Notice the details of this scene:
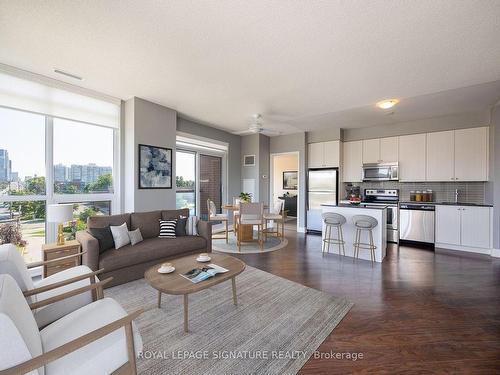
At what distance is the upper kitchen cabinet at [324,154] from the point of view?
19.5 feet

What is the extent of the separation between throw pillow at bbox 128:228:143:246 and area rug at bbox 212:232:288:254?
1673mm

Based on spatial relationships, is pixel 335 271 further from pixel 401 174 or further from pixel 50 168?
pixel 50 168

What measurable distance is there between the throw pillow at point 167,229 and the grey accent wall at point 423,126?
4792 mm

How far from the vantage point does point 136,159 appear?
4.01 meters

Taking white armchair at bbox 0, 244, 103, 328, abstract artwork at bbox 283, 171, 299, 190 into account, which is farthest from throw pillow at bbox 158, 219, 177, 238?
abstract artwork at bbox 283, 171, 299, 190

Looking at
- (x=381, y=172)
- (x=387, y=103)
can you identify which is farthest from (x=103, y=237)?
(x=381, y=172)

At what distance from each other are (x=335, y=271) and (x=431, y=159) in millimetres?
3534

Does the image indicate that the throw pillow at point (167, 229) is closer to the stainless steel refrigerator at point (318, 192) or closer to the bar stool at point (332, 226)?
the bar stool at point (332, 226)

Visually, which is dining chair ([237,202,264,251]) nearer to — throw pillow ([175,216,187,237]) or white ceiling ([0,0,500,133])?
throw pillow ([175,216,187,237])

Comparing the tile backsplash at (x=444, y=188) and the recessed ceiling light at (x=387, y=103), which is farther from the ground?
the recessed ceiling light at (x=387, y=103)

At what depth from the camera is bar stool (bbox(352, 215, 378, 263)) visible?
375 centimetres

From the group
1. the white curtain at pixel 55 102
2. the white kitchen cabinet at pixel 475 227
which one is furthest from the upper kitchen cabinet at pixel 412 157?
the white curtain at pixel 55 102

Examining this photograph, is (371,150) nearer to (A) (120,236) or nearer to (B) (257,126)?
(B) (257,126)

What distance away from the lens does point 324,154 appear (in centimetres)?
613
